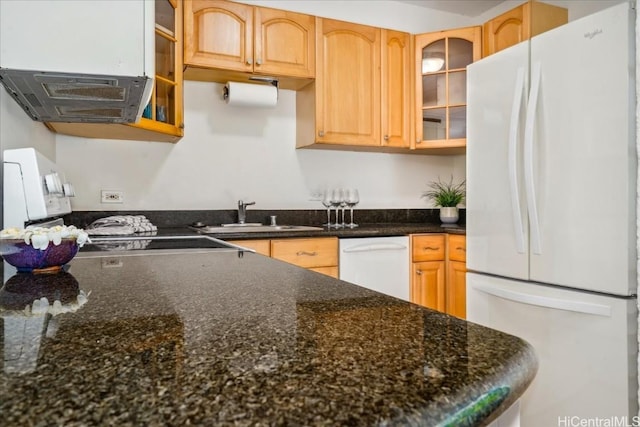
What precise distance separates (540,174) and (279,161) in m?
1.68

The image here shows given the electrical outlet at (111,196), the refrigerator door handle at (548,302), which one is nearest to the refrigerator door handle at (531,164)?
the refrigerator door handle at (548,302)

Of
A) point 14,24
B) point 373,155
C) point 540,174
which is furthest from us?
point 373,155

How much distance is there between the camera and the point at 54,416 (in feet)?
0.91

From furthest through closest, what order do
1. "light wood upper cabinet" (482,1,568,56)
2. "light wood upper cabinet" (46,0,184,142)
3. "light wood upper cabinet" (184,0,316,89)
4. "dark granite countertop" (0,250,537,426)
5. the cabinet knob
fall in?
"light wood upper cabinet" (482,1,568,56)
"light wood upper cabinet" (184,0,316,89)
the cabinet knob
"light wood upper cabinet" (46,0,184,142)
"dark granite countertop" (0,250,537,426)

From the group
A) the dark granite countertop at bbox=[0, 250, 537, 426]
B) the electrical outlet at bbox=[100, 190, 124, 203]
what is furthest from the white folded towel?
the dark granite countertop at bbox=[0, 250, 537, 426]

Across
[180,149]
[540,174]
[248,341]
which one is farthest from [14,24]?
[540,174]

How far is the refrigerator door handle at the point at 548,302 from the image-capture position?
63.2 inches

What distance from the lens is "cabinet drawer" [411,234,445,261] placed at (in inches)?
106

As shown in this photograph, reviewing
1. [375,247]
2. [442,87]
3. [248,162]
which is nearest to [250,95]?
[248,162]

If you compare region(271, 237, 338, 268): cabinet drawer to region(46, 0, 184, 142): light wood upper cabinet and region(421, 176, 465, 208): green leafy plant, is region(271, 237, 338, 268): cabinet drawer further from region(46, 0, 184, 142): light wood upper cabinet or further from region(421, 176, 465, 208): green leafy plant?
region(421, 176, 465, 208): green leafy plant

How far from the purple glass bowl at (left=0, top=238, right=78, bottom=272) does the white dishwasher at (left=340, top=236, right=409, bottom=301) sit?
1682 mm

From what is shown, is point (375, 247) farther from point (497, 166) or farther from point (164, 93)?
point (164, 93)

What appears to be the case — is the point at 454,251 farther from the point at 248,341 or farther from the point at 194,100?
the point at 248,341

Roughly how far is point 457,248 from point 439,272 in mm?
190
